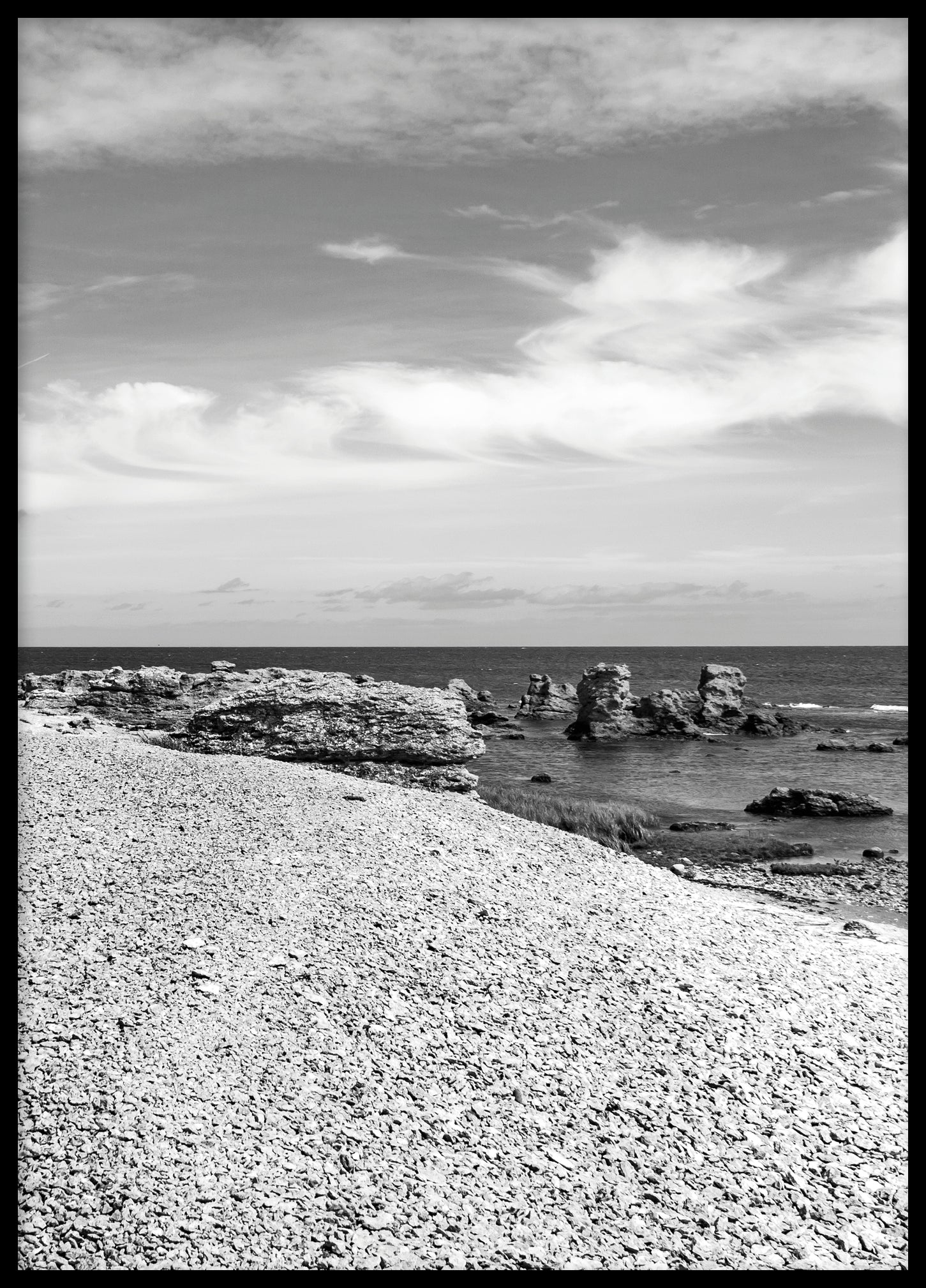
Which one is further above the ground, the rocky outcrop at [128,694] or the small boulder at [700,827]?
the rocky outcrop at [128,694]

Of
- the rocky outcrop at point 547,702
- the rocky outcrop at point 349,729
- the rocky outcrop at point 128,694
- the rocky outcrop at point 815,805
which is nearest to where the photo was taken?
the rocky outcrop at point 349,729

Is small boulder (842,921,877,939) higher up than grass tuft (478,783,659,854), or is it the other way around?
grass tuft (478,783,659,854)

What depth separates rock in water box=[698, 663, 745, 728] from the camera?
183 feet

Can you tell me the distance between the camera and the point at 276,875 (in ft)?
40.8

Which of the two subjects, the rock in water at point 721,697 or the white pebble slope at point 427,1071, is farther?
the rock in water at point 721,697

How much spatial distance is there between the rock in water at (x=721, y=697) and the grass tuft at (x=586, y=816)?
31.8 m

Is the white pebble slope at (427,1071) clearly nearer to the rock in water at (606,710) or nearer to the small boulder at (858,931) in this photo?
the small boulder at (858,931)

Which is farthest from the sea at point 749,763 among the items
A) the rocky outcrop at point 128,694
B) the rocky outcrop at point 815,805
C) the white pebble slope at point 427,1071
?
the rocky outcrop at point 128,694

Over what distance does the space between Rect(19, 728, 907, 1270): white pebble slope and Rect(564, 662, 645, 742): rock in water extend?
36892 millimetres

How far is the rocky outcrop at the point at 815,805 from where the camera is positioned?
2681cm

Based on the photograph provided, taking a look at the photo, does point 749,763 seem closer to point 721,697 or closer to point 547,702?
point 721,697

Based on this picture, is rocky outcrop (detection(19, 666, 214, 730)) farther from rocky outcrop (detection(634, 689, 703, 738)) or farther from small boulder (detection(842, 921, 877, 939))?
rocky outcrop (detection(634, 689, 703, 738))

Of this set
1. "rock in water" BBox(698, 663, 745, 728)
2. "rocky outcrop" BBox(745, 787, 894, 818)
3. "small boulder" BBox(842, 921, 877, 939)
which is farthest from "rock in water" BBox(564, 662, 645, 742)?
"small boulder" BBox(842, 921, 877, 939)
